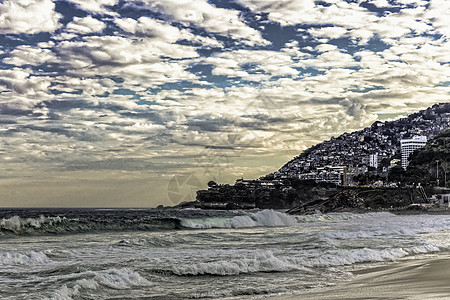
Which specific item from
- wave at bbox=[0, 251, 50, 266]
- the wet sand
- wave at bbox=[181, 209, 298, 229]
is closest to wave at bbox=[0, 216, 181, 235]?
wave at bbox=[181, 209, 298, 229]

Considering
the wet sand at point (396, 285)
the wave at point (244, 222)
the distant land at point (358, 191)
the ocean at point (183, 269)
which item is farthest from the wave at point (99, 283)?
the distant land at point (358, 191)

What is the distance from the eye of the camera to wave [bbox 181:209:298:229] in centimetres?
4269

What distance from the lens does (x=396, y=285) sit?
1045 centimetres

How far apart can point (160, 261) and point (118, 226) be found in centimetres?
2505

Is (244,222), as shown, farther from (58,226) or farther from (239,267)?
(239,267)

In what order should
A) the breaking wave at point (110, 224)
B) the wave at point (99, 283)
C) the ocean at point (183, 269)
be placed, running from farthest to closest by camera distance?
the breaking wave at point (110, 224), the ocean at point (183, 269), the wave at point (99, 283)

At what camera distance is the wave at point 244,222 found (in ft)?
140

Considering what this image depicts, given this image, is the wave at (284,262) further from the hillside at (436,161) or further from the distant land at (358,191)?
the hillside at (436,161)

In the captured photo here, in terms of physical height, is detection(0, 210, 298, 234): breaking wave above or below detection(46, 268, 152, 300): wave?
below

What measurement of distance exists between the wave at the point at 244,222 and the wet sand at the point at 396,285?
94.6 ft

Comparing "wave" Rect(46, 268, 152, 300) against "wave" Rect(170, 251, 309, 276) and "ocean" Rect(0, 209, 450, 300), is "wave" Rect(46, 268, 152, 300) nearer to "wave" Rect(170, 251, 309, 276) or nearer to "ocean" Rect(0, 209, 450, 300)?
"ocean" Rect(0, 209, 450, 300)

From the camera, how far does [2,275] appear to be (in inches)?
484

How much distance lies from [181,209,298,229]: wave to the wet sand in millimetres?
28823

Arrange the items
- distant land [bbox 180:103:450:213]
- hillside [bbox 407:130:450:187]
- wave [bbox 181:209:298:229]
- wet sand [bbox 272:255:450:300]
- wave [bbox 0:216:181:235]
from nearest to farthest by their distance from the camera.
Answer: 1. wet sand [bbox 272:255:450:300]
2. wave [bbox 0:216:181:235]
3. wave [bbox 181:209:298:229]
4. distant land [bbox 180:103:450:213]
5. hillside [bbox 407:130:450:187]
